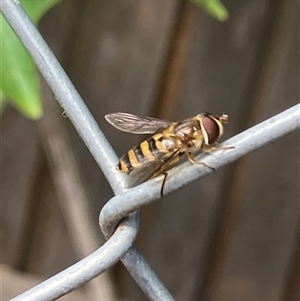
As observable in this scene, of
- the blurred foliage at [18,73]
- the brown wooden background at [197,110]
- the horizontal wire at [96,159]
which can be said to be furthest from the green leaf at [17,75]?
the brown wooden background at [197,110]

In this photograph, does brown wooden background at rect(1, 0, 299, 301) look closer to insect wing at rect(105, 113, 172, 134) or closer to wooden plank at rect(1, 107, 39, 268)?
wooden plank at rect(1, 107, 39, 268)

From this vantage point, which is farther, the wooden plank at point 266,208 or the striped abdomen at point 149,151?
the wooden plank at point 266,208

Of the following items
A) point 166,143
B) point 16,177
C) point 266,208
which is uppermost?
point 166,143

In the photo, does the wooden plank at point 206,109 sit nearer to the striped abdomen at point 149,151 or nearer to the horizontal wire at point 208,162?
the striped abdomen at point 149,151

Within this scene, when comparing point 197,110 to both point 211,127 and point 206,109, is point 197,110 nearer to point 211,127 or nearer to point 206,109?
point 206,109

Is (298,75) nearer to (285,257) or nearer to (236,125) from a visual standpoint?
(236,125)

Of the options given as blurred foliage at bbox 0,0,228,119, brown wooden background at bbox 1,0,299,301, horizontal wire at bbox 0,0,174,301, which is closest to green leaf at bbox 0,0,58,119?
blurred foliage at bbox 0,0,228,119

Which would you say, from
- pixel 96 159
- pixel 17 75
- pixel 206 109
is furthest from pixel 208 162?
pixel 206 109
